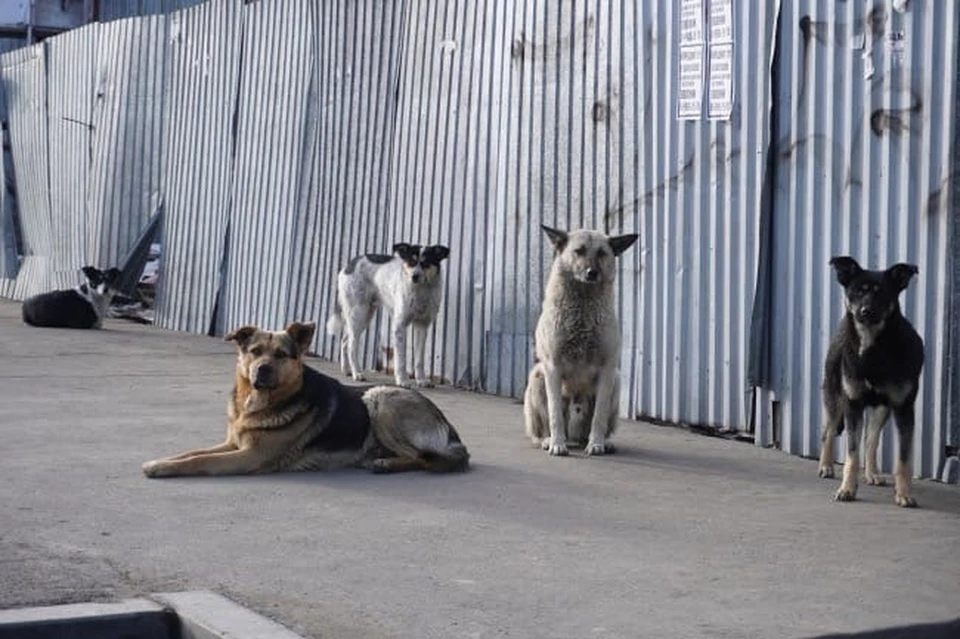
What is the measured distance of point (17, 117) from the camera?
Answer: 25766 mm

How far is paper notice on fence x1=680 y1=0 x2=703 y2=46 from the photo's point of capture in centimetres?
1164

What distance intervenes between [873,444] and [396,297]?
6087 mm

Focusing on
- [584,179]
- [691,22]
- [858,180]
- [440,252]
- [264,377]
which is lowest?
[264,377]

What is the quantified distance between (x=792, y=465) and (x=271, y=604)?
188 inches

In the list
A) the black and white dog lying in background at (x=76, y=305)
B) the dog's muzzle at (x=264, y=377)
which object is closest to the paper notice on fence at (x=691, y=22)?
the dog's muzzle at (x=264, y=377)

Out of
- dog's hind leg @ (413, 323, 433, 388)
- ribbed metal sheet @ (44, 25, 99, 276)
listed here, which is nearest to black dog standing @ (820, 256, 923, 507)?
dog's hind leg @ (413, 323, 433, 388)

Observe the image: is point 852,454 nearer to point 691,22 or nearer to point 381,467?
point 381,467

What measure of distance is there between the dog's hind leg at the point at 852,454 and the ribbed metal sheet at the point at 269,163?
9.00 meters

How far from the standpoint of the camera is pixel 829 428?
9.65 m

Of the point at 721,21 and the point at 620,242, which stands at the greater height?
the point at 721,21

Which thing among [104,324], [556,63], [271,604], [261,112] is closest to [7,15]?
[104,324]

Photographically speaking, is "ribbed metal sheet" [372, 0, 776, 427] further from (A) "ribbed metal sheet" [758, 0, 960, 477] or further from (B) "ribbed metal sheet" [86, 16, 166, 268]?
(B) "ribbed metal sheet" [86, 16, 166, 268]

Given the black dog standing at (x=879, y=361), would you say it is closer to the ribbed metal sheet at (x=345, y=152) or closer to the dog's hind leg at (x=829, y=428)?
the dog's hind leg at (x=829, y=428)

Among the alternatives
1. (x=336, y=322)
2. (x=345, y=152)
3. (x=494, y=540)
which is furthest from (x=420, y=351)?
(x=494, y=540)
